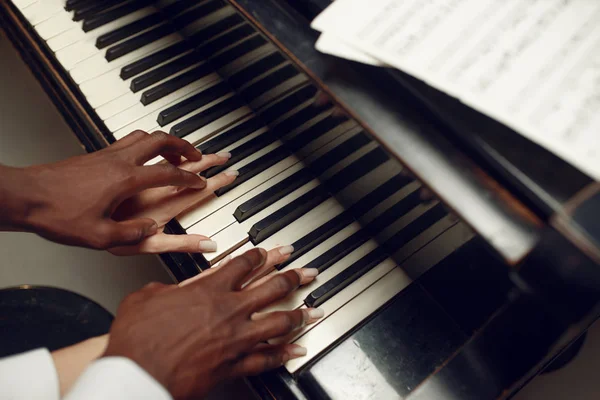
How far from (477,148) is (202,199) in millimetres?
650

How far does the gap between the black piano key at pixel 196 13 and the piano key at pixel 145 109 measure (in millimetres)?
158

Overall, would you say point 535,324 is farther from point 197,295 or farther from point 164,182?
point 164,182

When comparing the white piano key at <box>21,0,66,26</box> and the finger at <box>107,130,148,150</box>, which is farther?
the white piano key at <box>21,0,66,26</box>

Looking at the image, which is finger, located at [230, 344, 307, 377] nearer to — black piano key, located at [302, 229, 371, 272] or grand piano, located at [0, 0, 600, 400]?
grand piano, located at [0, 0, 600, 400]

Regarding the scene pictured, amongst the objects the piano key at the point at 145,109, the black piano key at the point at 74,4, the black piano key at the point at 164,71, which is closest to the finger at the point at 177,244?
the piano key at the point at 145,109

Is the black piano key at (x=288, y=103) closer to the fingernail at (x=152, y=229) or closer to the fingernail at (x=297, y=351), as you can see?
the fingernail at (x=152, y=229)

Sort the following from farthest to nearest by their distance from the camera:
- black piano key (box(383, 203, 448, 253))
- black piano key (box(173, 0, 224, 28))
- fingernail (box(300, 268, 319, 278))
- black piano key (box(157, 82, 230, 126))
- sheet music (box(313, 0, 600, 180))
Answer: black piano key (box(157, 82, 230, 126))
black piano key (box(173, 0, 224, 28))
fingernail (box(300, 268, 319, 278))
black piano key (box(383, 203, 448, 253))
sheet music (box(313, 0, 600, 180))

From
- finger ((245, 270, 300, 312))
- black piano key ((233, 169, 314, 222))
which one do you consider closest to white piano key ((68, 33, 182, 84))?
black piano key ((233, 169, 314, 222))

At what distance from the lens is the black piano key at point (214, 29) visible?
1.06 meters

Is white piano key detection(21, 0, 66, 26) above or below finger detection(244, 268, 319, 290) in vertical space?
above

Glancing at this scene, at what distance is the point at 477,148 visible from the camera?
2.18 ft

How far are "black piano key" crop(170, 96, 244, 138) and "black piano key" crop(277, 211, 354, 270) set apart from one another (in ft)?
1.28

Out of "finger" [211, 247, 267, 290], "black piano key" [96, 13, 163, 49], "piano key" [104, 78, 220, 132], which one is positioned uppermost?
"black piano key" [96, 13, 163, 49]

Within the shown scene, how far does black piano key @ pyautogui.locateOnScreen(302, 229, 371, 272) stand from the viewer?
1.04 meters
